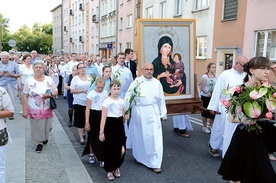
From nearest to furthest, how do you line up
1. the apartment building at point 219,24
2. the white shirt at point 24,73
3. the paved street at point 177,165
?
the paved street at point 177,165 < the white shirt at point 24,73 < the apartment building at point 219,24

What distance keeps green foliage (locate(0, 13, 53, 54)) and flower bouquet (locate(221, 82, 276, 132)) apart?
275ft

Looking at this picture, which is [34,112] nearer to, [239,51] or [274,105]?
[274,105]

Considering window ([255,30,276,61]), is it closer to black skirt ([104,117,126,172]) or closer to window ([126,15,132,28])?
black skirt ([104,117,126,172])

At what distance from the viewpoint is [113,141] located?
4.48m

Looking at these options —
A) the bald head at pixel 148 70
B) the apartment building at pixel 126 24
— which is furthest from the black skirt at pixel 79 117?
the apartment building at pixel 126 24

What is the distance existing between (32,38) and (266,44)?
8328cm

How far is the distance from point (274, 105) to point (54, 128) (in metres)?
5.71

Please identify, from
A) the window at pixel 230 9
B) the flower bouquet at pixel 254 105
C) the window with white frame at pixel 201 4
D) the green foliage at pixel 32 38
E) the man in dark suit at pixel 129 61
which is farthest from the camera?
the green foliage at pixel 32 38

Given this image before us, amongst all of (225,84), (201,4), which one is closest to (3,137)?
(225,84)

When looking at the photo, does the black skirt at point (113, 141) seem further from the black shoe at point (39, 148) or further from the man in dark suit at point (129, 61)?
the man in dark suit at point (129, 61)

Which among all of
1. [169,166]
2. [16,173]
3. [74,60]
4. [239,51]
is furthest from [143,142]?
[239,51]

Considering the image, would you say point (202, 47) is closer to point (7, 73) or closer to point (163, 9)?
point (163, 9)

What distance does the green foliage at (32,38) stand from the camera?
84.8 m

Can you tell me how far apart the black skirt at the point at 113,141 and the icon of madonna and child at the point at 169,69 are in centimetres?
155
